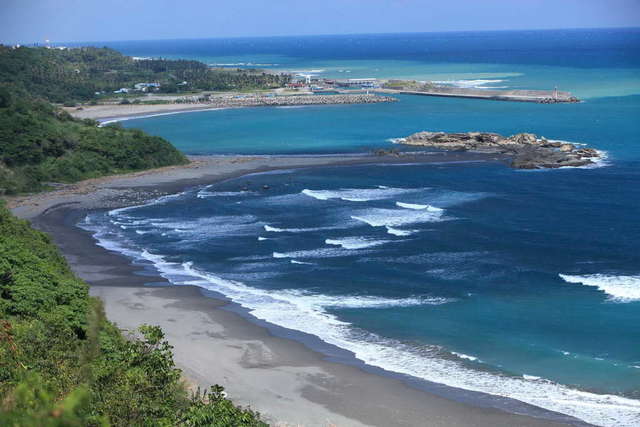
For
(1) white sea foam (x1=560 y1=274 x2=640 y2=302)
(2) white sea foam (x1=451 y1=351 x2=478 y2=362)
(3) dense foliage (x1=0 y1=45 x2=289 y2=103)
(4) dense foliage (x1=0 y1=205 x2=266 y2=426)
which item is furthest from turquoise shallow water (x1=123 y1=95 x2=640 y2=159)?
(4) dense foliage (x1=0 y1=205 x2=266 y2=426)

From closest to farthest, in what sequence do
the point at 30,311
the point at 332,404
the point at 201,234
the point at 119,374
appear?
the point at 119,374, the point at 332,404, the point at 30,311, the point at 201,234

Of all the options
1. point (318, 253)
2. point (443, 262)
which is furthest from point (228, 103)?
point (443, 262)

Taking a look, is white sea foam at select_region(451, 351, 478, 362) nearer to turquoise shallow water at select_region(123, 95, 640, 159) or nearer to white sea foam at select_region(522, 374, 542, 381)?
white sea foam at select_region(522, 374, 542, 381)

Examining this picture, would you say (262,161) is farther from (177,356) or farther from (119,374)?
(119,374)

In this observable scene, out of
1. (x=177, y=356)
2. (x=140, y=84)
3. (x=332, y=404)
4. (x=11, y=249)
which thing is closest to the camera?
(x=332, y=404)

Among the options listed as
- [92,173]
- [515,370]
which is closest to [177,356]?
[515,370]

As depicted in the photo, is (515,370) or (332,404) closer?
(332,404)

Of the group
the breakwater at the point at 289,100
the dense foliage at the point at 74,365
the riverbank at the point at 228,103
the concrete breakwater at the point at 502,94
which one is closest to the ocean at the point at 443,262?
the dense foliage at the point at 74,365
